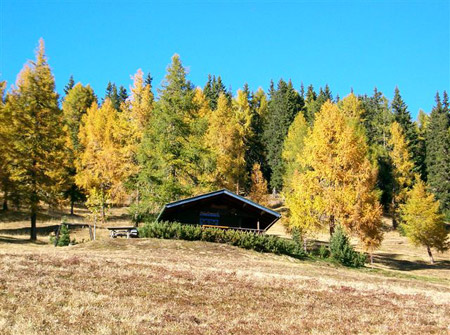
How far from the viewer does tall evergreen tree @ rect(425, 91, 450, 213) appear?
6072cm

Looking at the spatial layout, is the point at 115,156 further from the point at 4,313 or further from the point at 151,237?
the point at 4,313

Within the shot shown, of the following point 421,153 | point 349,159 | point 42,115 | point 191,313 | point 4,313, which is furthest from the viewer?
point 421,153

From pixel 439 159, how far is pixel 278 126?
84.8ft

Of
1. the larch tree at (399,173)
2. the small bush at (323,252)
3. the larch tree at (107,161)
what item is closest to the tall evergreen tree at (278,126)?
the larch tree at (399,173)

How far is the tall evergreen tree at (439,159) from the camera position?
199 ft

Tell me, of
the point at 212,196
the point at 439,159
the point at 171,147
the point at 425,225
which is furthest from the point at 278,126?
the point at 212,196

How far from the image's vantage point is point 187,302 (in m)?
11.6

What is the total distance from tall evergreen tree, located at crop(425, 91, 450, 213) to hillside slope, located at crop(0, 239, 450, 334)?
49.9 meters

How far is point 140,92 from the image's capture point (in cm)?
4475

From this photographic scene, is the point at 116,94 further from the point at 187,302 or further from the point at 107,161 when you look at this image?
the point at 187,302

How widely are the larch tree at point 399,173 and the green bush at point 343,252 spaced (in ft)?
98.5

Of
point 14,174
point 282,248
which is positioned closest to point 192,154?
point 282,248

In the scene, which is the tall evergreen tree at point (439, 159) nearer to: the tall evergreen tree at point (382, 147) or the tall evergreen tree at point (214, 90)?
the tall evergreen tree at point (382, 147)

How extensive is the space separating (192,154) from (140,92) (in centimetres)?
1275
